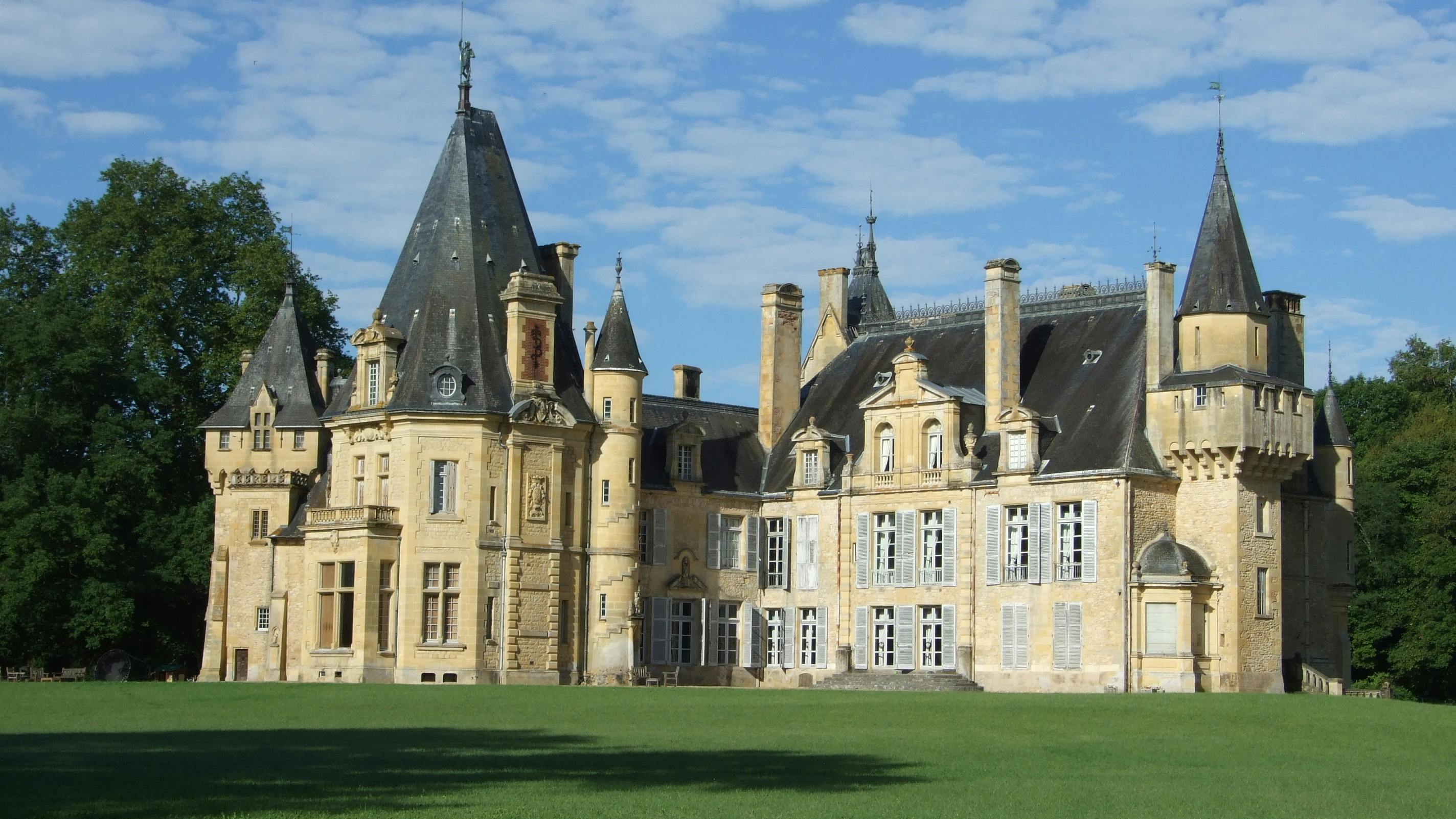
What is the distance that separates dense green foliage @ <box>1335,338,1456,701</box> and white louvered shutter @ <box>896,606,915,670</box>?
55.0ft

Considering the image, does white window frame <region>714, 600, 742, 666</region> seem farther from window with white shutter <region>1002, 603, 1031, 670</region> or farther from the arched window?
window with white shutter <region>1002, 603, 1031, 670</region>

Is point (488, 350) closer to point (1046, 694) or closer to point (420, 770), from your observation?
point (1046, 694)

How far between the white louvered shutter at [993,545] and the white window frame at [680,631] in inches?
348

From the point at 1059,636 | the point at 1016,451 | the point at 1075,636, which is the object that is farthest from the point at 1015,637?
the point at 1016,451

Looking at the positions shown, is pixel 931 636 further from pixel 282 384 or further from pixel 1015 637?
pixel 282 384

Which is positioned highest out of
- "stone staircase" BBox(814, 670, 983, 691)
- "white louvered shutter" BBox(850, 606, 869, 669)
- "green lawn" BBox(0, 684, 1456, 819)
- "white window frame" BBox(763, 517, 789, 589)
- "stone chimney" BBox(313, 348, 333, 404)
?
"stone chimney" BBox(313, 348, 333, 404)

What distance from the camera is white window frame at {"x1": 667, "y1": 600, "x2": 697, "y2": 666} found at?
5328 centimetres

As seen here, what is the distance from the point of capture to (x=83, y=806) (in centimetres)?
1908

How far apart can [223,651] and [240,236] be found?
49.9 ft

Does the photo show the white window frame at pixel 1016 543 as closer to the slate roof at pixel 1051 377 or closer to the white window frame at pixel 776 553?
the slate roof at pixel 1051 377

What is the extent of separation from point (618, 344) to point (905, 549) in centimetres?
914

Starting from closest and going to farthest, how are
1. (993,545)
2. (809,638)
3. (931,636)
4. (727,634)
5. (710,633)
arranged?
(993,545), (931,636), (809,638), (710,633), (727,634)

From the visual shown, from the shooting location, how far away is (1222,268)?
47.1 meters

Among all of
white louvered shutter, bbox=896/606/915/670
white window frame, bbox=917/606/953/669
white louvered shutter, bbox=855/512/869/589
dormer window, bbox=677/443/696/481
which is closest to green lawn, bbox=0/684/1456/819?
white window frame, bbox=917/606/953/669
